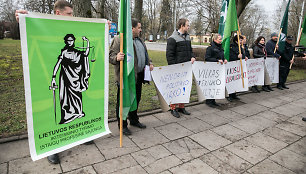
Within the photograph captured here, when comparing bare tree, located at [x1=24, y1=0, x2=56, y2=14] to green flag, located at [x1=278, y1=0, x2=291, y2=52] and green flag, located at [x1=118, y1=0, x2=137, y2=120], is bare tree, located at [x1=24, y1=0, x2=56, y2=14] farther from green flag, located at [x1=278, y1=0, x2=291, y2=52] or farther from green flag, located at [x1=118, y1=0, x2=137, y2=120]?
green flag, located at [x1=278, y1=0, x2=291, y2=52]

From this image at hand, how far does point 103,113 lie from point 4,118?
2293 mm

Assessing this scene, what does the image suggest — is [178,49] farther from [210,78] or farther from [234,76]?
[234,76]

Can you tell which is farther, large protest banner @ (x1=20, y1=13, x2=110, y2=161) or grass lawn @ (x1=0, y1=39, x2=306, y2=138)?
grass lawn @ (x1=0, y1=39, x2=306, y2=138)

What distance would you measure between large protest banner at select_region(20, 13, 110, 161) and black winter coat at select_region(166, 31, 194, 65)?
1.78 m

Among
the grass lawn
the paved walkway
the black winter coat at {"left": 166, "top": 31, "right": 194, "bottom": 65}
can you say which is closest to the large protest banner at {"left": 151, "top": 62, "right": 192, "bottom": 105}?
the black winter coat at {"left": 166, "top": 31, "right": 194, "bottom": 65}

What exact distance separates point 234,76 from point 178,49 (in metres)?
2.35

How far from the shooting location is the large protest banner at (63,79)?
8.13 feet

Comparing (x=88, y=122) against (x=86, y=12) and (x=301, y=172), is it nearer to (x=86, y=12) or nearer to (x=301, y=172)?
(x=301, y=172)

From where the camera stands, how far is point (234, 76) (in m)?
6.06

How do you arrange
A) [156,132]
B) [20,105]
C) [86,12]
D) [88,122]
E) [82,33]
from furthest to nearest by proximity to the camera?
[86,12], [20,105], [156,132], [88,122], [82,33]

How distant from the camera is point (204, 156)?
3.26 meters

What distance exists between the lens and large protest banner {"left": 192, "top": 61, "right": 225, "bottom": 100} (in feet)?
16.9

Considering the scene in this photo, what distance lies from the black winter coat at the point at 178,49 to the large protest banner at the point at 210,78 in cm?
41

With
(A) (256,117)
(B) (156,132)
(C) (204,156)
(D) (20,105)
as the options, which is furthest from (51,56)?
(A) (256,117)
